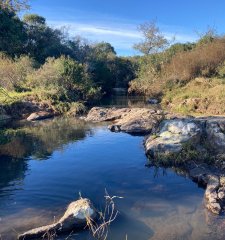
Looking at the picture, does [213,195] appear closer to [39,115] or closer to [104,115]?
[104,115]

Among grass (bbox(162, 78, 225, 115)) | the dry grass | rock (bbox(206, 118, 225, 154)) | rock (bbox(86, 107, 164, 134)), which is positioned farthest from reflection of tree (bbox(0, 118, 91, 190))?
grass (bbox(162, 78, 225, 115))

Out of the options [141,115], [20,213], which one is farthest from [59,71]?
[20,213]

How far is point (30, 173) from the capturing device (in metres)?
12.9

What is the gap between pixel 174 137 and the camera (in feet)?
47.5

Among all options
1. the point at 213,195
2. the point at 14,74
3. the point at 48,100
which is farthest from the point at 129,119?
the point at 14,74

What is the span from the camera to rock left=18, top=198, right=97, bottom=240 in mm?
8094

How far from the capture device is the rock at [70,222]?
8.09 m

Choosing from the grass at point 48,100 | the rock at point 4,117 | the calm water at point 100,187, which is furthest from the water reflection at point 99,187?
the grass at point 48,100

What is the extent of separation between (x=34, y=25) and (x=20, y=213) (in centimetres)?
4499

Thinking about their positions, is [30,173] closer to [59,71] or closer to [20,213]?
[20,213]

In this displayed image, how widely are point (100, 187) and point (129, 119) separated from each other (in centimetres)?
1086

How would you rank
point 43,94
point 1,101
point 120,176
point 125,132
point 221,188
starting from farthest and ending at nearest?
point 43,94 → point 1,101 → point 125,132 → point 120,176 → point 221,188

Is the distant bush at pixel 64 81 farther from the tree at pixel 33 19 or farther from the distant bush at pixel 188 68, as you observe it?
the tree at pixel 33 19

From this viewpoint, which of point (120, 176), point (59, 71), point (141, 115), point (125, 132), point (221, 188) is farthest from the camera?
point (59, 71)
